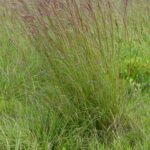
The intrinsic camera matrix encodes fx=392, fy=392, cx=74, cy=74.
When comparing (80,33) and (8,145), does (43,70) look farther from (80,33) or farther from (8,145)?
(8,145)

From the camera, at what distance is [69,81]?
279 cm

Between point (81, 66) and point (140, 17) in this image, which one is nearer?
point (81, 66)

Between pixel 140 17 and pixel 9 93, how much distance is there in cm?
192

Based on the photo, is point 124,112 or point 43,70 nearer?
point 124,112

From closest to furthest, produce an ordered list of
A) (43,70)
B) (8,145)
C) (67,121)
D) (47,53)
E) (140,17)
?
(8,145)
(67,121)
(47,53)
(43,70)
(140,17)

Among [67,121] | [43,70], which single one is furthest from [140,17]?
[67,121]

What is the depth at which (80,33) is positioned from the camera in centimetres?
276

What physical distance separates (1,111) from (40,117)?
0.37m

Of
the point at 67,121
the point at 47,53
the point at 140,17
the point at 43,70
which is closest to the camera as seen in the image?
the point at 67,121

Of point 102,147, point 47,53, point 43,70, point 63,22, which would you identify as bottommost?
point 102,147

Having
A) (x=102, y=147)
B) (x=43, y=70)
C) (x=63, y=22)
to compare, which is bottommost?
(x=102, y=147)

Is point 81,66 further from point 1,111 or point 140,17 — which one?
point 140,17

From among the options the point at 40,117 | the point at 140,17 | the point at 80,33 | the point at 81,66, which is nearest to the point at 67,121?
the point at 40,117

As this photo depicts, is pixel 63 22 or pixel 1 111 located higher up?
pixel 63 22
